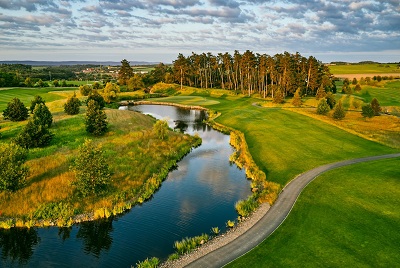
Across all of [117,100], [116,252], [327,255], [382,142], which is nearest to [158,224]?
[116,252]

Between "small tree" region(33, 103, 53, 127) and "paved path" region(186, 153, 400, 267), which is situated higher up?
"small tree" region(33, 103, 53, 127)

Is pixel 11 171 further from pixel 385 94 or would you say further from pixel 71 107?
pixel 385 94

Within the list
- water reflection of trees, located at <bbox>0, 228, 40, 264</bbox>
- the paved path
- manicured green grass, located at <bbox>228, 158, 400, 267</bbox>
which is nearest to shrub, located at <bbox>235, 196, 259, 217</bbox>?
the paved path

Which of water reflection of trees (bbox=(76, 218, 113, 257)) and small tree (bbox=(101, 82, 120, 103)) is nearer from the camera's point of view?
water reflection of trees (bbox=(76, 218, 113, 257))

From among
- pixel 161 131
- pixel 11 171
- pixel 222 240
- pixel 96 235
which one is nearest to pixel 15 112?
pixel 161 131

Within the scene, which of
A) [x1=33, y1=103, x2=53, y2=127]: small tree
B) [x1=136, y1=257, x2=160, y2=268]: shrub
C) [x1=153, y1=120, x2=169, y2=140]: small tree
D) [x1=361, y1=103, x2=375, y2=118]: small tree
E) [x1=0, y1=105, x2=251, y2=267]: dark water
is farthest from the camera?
[x1=361, y1=103, x2=375, y2=118]: small tree

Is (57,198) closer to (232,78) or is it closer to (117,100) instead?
(117,100)

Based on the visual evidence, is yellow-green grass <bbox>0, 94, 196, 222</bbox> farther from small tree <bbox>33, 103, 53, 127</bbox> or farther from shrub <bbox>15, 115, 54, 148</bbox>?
small tree <bbox>33, 103, 53, 127</bbox>
